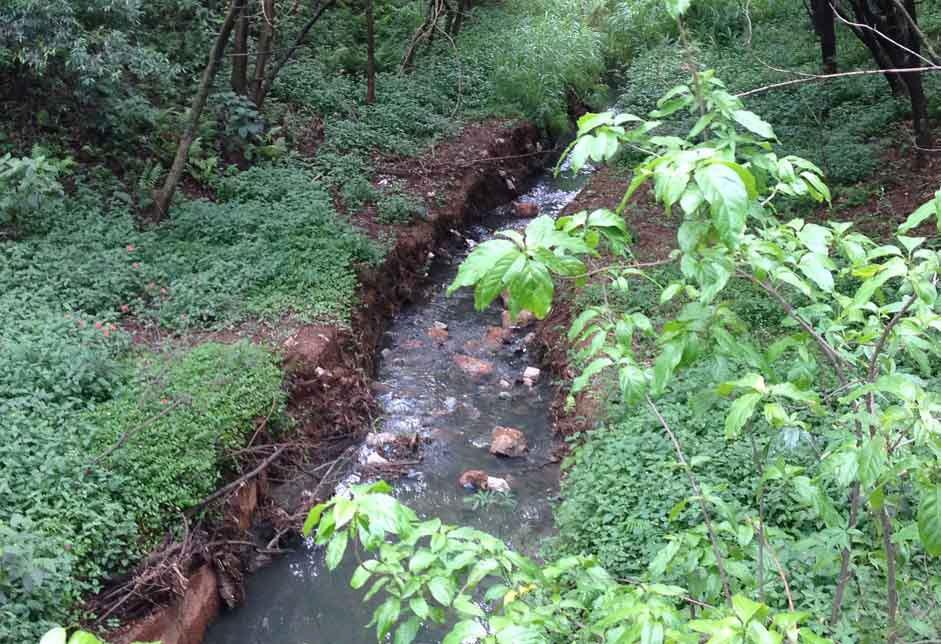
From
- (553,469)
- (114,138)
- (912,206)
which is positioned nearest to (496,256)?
(553,469)

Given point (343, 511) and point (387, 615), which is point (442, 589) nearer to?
point (387, 615)

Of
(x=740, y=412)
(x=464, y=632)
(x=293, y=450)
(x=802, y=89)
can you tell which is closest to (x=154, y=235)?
(x=293, y=450)

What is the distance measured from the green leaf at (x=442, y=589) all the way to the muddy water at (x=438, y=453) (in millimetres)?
3470

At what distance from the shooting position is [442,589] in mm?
1841

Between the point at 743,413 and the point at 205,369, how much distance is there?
5.13 metres

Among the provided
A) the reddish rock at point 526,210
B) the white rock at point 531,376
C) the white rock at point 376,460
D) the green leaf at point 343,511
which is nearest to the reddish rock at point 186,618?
the white rock at point 376,460

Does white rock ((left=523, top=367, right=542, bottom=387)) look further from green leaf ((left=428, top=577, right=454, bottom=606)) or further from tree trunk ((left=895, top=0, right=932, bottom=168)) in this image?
green leaf ((left=428, top=577, right=454, bottom=606))

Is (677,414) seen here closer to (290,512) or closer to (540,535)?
(540,535)

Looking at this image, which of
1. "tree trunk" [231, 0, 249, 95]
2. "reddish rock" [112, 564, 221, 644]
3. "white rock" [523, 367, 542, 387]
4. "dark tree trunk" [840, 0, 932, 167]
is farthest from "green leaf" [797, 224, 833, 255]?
"tree trunk" [231, 0, 249, 95]

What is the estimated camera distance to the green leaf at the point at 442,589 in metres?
1.81

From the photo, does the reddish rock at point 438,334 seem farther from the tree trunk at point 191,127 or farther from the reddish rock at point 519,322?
the tree trunk at point 191,127

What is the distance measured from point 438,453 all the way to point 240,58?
6.70 metres

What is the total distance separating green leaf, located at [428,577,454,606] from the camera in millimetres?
1810

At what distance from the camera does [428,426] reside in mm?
7227
